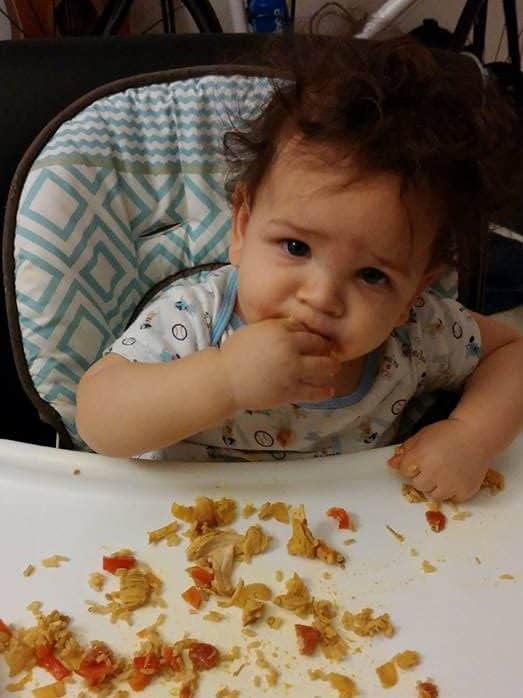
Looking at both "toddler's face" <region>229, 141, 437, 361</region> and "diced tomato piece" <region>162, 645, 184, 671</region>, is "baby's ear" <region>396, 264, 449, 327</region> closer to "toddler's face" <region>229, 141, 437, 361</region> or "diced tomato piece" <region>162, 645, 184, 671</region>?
"toddler's face" <region>229, 141, 437, 361</region>

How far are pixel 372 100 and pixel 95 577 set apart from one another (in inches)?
17.1

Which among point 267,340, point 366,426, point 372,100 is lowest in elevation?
point 366,426

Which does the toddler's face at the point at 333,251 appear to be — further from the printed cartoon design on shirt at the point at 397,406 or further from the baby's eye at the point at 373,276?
the printed cartoon design on shirt at the point at 397,406

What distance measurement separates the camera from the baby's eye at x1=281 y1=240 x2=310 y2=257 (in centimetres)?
63

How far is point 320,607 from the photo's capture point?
58 centimetres

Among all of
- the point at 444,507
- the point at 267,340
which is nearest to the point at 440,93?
the point at 267,340

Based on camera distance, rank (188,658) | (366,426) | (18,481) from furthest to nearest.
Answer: (366,426) → (18,481) → (188,658)

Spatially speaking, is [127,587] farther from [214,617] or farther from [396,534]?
[396,534]

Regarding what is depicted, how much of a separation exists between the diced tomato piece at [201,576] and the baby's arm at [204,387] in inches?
4.4

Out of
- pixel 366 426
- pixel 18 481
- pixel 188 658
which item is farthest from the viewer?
pixel 366 426

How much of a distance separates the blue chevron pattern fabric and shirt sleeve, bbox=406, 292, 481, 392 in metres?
0.23

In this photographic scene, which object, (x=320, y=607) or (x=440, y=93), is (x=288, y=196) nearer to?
(x=440, y=93)

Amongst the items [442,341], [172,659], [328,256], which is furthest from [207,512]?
[442,341]

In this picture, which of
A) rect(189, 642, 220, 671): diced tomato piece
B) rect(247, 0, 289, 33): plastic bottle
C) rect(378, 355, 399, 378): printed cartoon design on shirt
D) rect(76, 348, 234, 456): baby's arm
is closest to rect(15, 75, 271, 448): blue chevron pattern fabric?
rect(76, 348, 234, 456): baby's arm
